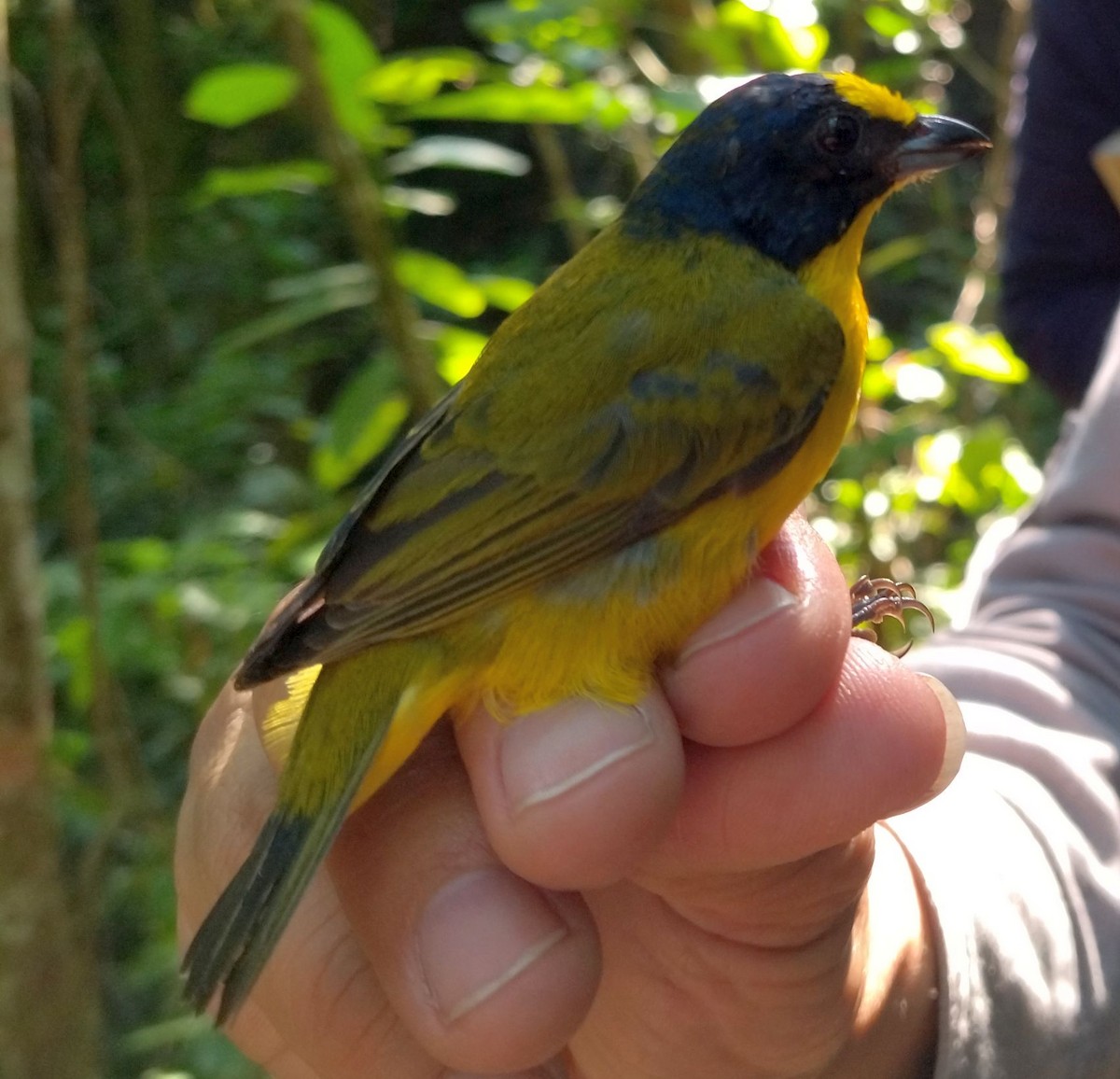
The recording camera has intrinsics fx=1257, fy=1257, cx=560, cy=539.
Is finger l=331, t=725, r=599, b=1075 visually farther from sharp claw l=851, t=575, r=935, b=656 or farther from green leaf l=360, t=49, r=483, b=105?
green leaf l=360, t=49, r=483, b=105

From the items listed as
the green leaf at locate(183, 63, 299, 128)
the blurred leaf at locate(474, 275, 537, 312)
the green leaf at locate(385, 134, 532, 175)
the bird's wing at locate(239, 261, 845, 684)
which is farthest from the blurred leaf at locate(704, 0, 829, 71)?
the bird's wing at locate(239, 261, 845, 684)

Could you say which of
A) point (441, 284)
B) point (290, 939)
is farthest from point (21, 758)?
point (441, 284)

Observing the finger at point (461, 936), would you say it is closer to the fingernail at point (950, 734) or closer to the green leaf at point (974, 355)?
the fingernail at point (950, 734)

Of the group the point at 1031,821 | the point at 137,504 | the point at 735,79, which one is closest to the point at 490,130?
the point at 137,504

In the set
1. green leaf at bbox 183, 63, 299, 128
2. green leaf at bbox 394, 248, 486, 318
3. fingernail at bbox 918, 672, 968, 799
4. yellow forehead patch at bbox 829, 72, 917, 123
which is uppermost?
yellow forehead patch at bbox 829, 72, 917, 123

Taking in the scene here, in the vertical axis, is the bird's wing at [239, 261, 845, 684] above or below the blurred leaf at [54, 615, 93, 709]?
above

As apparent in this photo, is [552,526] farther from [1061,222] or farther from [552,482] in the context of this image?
[1061,222]
